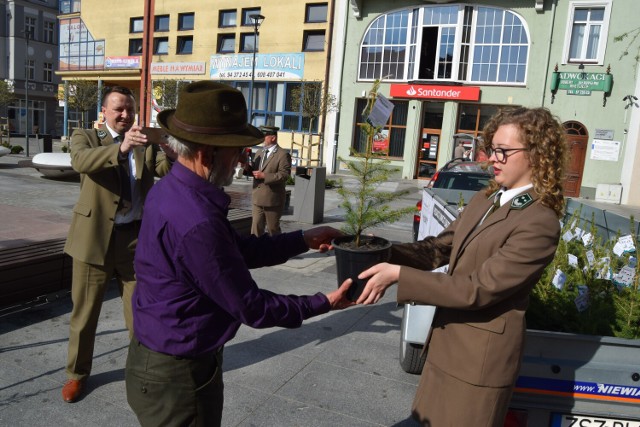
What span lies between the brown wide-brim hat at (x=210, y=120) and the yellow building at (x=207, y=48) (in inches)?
869

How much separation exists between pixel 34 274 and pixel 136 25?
3414 cm

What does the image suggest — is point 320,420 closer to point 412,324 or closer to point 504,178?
point 412,324

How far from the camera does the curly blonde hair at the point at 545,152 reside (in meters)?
2.05

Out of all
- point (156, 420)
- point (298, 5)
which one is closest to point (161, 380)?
point (156, 420)

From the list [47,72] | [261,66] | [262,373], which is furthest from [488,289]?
[47,72]

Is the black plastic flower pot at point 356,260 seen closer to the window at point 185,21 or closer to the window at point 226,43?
the window at point 226,43

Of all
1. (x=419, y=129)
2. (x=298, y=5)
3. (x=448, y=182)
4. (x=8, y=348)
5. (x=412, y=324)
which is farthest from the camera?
(x=298, y=5)

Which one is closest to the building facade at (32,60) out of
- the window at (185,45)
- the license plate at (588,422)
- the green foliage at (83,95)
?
the green foliage at (83,95)

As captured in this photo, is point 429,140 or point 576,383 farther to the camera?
point 429,140

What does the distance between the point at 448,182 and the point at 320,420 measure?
260 inches

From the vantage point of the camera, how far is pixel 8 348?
416 centimetres

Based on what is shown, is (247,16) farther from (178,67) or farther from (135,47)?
(135,47)

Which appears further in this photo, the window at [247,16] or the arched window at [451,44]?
the window at [247,16]

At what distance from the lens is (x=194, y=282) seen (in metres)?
1.84
